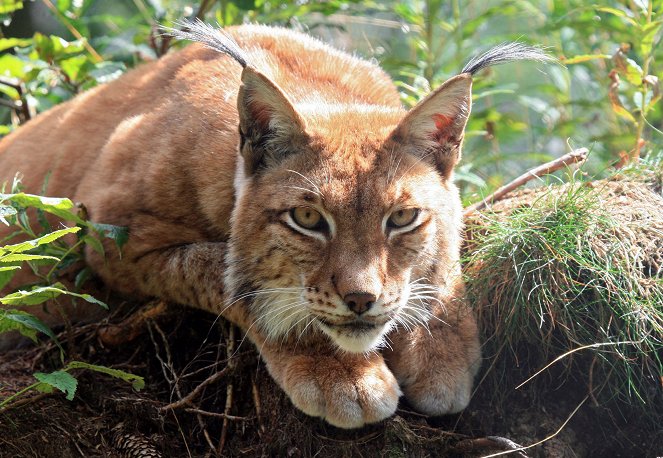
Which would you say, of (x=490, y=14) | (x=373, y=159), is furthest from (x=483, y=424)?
(x=490, y=14)

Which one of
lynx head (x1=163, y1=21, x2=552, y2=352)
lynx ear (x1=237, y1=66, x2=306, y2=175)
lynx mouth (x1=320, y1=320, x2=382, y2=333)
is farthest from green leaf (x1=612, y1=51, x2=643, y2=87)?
lynx mouth (x1=320, y1=320, x2=382, y2=333)

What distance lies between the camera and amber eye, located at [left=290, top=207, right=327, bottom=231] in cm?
340

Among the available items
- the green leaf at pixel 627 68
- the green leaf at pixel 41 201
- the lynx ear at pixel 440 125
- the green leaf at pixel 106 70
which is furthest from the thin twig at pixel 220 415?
the green leaf at pixel 627 68

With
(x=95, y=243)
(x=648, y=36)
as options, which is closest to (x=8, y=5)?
(x=95, y=243)

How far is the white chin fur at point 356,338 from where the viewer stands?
10.9 ft

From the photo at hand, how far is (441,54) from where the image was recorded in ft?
19.8

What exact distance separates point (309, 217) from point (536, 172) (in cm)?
141

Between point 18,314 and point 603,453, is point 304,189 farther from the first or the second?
point 603,453

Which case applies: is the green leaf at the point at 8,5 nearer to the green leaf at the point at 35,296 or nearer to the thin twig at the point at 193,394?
the green leaf at the point at 35,296

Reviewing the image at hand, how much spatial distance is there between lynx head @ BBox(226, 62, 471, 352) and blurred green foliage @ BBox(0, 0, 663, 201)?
0.95m

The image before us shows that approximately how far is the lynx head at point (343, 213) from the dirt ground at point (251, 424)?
0.34 meters

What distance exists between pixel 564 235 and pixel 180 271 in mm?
1731

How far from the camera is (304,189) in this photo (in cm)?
342

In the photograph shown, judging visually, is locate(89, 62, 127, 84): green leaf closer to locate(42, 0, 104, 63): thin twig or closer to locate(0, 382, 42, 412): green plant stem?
locate(42, 0, 104, 63): thin twig
